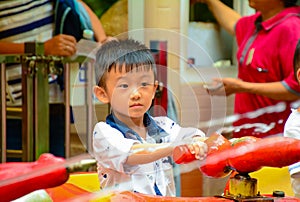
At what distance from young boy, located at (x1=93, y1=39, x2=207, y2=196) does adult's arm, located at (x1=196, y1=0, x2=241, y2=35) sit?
1.55ft

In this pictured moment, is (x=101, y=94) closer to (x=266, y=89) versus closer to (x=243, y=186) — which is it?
(x=243, y=186)

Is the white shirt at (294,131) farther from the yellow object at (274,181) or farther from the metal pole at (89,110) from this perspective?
the metal pole at (89,110)

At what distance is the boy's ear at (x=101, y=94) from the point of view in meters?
0.58

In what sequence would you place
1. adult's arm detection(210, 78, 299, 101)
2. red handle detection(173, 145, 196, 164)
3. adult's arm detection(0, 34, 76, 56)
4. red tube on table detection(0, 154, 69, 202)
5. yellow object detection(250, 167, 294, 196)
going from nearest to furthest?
red tube on table detection(0, 154, 69, 202)
red handle detection(173, 145, 196, 164)
yellow object detection(250, 167, 294, 196)
adult's arm detection(210, 78, 299, 101)
adult's arm detection(0, 34, 76, 56)

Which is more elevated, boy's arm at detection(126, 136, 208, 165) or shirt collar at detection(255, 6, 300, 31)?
shirt collar at detection(255, 6, 300, 31)

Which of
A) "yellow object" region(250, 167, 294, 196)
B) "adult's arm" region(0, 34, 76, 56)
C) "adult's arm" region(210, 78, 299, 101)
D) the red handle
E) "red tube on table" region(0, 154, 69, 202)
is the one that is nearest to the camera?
"red tube on table" region(0, 154, 69, 202)

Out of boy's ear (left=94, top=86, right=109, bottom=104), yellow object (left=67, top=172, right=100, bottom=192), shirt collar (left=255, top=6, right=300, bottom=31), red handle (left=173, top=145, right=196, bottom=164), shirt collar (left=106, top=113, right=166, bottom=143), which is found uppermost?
shirt collar (left=255, top=6, right=300, bottom=31)

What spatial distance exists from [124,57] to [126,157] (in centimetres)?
9

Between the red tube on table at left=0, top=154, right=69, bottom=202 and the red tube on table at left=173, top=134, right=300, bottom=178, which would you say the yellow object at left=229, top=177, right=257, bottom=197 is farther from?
the red tube on table at left=0, top=154, right=69, bottom=202

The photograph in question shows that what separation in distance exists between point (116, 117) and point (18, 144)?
564 millimetres

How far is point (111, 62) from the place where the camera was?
1.84ft

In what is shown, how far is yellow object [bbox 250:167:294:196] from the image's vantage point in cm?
65

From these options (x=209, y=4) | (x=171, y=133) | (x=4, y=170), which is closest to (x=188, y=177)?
(x=171, y=133)

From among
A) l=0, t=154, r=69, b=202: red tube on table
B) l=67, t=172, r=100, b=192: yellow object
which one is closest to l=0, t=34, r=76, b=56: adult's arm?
l=67, t=172, r=100, b=192: yellow object
